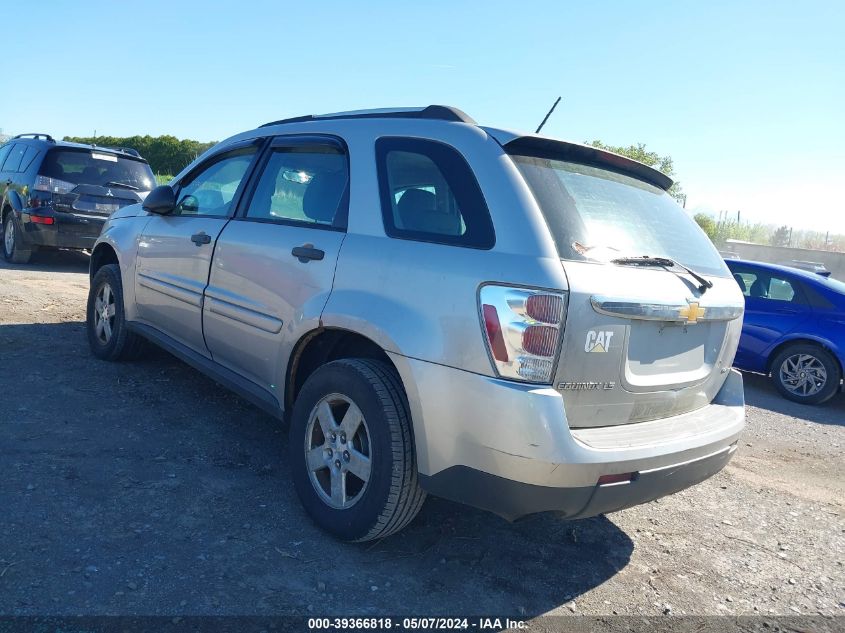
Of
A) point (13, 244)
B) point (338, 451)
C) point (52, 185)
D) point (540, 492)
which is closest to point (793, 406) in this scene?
point (540, 492)

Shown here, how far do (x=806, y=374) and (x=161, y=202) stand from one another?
641 cm

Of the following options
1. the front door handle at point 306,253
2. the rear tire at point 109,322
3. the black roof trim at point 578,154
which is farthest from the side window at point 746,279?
the rear tire at point 109,322

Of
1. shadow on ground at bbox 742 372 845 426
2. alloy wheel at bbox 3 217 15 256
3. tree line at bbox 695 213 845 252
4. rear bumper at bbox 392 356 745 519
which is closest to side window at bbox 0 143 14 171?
alloy wheel at bbox 3 217 15 256

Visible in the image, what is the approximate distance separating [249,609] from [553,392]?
138 centimetres

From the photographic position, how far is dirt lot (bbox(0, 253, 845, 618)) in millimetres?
2666

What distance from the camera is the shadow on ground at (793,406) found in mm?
6624

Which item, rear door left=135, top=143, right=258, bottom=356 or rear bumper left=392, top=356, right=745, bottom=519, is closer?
rear bumper left=392, top=356, right=745, bottom=519

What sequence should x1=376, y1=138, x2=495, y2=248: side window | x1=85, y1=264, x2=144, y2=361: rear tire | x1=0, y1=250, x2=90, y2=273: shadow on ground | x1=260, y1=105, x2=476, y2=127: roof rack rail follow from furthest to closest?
1. x1=0, y1=250, x2=90, y2=273: shadow on ground
2. x1=85, y1=264, x2=144, y2=361: rear tire
3. x1=260, y1=105, x2=476, y2=127: roof rack rail
4. x1=376, y1=138, x2=495, y2=248: side window

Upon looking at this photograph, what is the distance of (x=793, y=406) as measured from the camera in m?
7.00

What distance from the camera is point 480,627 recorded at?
8.49ft

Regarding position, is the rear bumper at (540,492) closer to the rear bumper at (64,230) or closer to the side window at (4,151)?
the rear bumper at (64,230)

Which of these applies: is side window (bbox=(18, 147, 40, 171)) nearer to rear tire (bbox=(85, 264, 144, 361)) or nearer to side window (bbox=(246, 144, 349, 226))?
rear tire (bbox=(85, 264, 144, 361))

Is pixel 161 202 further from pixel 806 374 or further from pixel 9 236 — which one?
pixel 9 236

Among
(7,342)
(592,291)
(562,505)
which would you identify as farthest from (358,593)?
(7,342)
